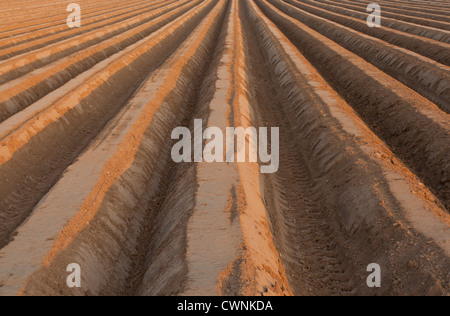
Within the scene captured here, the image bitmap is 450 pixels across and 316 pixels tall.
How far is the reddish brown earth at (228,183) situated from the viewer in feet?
18.3

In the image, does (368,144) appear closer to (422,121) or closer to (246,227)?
(422,121)

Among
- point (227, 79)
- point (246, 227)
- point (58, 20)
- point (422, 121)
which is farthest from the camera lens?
point (58, 20)

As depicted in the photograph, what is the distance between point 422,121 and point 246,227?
21.6 ft

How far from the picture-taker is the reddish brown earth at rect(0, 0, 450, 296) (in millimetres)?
5582

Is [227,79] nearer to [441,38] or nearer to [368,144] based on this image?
[368,144]

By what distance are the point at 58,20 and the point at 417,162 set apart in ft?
93.8

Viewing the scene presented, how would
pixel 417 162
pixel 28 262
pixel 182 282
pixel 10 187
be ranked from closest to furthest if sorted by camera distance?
pixel 182 282, pixel 28 262, pixel 10 187, pixel 417 162

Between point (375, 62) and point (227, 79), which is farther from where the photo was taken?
point (375, 62)

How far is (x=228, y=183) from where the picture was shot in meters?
7.40

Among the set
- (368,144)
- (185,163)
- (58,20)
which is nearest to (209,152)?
(185,163)

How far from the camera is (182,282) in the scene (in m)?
5.06

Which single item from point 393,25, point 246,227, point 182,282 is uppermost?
point 393,25

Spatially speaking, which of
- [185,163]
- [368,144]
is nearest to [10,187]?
[185,163]

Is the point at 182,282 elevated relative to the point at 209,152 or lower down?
lower down
